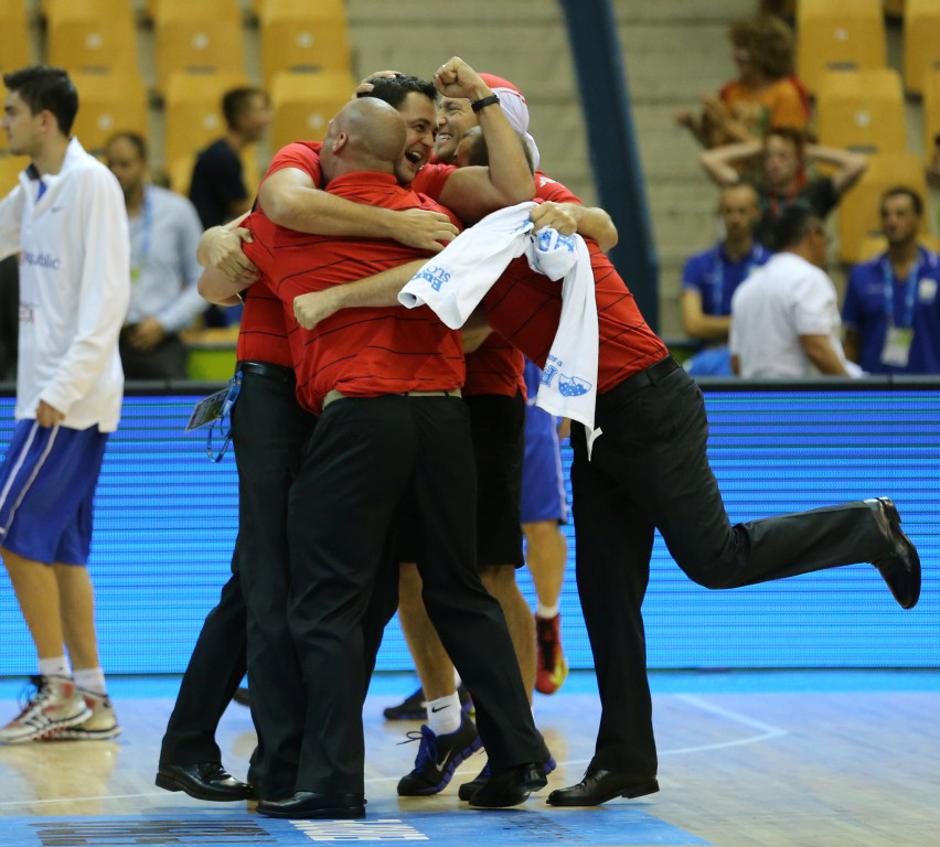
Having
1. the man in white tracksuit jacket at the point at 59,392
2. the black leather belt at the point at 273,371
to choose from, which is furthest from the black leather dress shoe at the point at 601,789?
the man in white tracksuit jacket at the point at 59,392

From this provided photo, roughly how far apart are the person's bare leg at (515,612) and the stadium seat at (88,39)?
7003 millimetres

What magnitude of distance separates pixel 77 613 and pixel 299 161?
1.99 metres

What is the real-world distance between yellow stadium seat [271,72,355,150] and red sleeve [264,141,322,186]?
20.0 feet

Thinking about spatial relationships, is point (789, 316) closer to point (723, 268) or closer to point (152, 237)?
point (723, 268)

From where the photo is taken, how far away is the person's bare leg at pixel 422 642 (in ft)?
16.5

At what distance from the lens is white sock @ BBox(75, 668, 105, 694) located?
588cm

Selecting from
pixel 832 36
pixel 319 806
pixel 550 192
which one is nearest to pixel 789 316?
pixel 550 192

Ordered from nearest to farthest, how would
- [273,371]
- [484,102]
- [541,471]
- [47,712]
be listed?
Answer: [484,102], [273,371], [47,712], [541,471]

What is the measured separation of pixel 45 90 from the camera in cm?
584

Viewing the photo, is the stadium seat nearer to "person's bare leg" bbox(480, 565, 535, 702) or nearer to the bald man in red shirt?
"person's bare leg" bbox(480, 565, 535, 702)

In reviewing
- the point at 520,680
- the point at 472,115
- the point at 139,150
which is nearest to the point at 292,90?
the point at 139,150

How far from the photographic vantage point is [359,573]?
4.46 meters

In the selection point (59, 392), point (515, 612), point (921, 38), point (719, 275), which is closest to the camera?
point (515, 612)

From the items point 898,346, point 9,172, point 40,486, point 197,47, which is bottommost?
Answer: point 40,486
